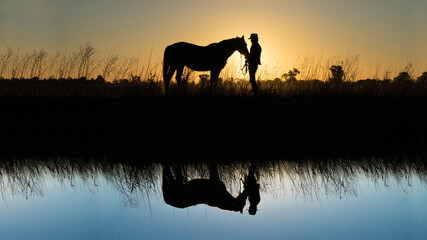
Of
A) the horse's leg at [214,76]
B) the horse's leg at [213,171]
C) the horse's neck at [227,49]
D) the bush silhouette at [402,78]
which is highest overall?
the horse's neck at [227,49]

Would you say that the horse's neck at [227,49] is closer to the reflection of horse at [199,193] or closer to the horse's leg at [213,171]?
the horse's leg at [213,171]

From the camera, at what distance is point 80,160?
549 centimetres

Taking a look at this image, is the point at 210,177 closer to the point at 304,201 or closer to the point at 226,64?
the point at 304,201

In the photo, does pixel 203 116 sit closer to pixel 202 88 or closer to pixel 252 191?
pixel 202 88

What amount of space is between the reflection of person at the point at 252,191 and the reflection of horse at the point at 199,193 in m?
0.06

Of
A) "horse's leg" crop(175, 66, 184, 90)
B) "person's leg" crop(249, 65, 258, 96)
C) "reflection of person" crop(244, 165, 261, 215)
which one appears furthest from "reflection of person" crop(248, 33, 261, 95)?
"reflection of person" crop(244, 165, 261, 215)

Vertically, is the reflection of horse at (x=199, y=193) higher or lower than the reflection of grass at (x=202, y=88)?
lower

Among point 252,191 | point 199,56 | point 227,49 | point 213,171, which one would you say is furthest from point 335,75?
point 252,191

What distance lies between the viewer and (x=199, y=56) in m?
9.56

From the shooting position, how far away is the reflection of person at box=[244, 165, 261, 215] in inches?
132

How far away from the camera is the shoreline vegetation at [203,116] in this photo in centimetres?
706

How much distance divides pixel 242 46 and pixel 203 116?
2059 millimetres

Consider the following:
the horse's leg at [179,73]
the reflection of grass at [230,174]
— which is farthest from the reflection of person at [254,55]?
the reflection of grass at [230,174]

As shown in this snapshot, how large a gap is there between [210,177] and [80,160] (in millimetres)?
1856
